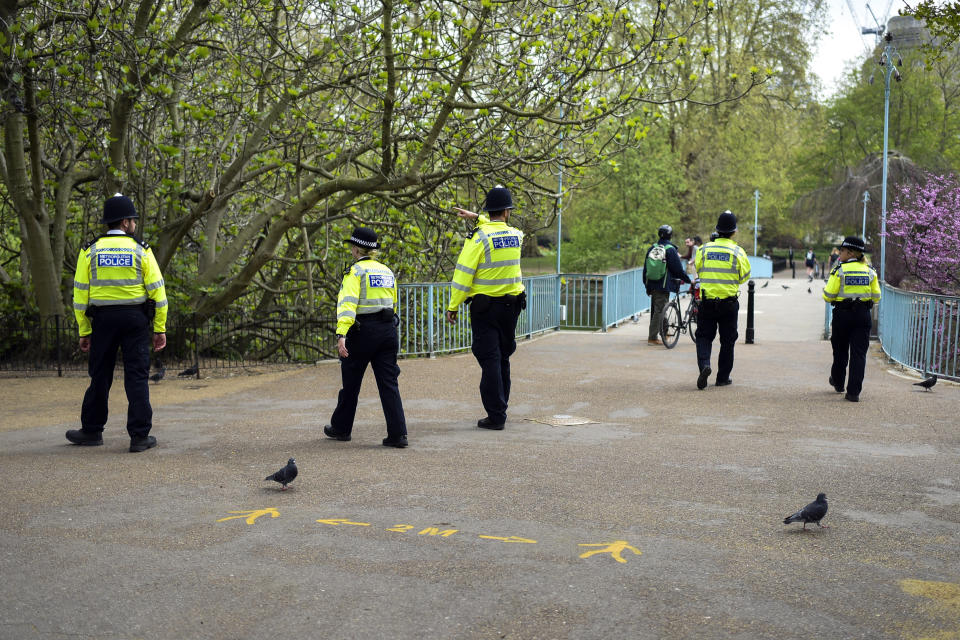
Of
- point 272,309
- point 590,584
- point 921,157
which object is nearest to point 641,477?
point 590,584

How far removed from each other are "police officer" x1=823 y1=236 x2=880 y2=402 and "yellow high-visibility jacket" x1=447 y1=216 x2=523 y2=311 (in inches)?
149

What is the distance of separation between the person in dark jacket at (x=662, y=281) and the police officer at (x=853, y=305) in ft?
17.9

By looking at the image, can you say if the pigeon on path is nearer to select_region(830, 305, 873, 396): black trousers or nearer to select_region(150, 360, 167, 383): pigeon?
select_region(150, 360, 167, 383): pigeon

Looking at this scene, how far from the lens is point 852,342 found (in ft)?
34.7

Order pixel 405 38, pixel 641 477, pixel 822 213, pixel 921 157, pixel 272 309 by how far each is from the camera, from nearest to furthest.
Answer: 1. pixel 641 477
2. pixel 405 38
3. pixel 272 309
4. pixel 921 157
5. pixel 822 213

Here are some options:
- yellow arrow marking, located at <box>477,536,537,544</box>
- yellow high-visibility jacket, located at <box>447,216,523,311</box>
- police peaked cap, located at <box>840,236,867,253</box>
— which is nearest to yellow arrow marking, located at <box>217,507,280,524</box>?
yellow arrow marking, located at <box>477,536,537,544</box>

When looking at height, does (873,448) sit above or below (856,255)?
below

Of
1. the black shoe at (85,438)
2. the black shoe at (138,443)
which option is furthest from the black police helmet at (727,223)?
the black shoe at (85,438)

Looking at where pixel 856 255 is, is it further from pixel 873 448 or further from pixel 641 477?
pixel 641 477

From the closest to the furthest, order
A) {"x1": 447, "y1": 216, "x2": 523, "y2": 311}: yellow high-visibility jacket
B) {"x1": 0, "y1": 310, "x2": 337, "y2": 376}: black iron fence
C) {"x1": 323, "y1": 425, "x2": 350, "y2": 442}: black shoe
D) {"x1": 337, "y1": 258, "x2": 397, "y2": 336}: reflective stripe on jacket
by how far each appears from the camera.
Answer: {"x1": 337, "y1": 258, "x2": 397, "y2": 336}: reflective stripe on jacket
{"x1": 323, "y1": 425, "x2": 350, "y2": 442}: black shoe
{"x1": 447, "y1": 216, "x2": 523, "y2": 311}: yellow high-visibility jacket
{"x1": 0, "y1": 310, "x2": 337, "y2": 376}: black iron fence

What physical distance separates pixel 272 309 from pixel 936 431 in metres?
10.7

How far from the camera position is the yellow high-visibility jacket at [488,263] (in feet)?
28.4

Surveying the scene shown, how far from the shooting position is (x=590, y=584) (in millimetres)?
4582

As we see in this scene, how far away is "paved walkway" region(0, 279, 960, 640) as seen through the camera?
167 inches
